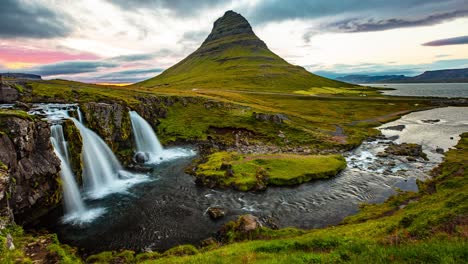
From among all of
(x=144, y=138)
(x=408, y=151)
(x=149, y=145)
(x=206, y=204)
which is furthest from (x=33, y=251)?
(x=408, y=151)

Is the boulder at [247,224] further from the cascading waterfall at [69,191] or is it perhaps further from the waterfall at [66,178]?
the waterfall at [66,178]

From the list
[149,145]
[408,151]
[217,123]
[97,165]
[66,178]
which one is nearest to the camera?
[66,178]

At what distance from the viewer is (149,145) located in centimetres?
6406

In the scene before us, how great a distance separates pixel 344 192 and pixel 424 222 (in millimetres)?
20824

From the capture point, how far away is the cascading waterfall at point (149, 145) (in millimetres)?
59091

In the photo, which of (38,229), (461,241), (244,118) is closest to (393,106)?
(244,118)

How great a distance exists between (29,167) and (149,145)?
3461 cm

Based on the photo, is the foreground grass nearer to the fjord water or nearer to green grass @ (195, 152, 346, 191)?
green grass @ (195, 152, 346, 191)

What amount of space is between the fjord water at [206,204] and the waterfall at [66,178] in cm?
259

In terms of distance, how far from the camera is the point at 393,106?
14600 cm

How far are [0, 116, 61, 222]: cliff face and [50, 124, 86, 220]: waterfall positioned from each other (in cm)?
142

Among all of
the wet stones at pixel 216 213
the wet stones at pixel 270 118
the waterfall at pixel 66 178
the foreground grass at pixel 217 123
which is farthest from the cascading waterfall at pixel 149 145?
the wet stones at pixel 270 118

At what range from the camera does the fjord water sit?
27062 millimetres

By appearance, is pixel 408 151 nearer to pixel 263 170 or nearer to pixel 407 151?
pixel 407 151
